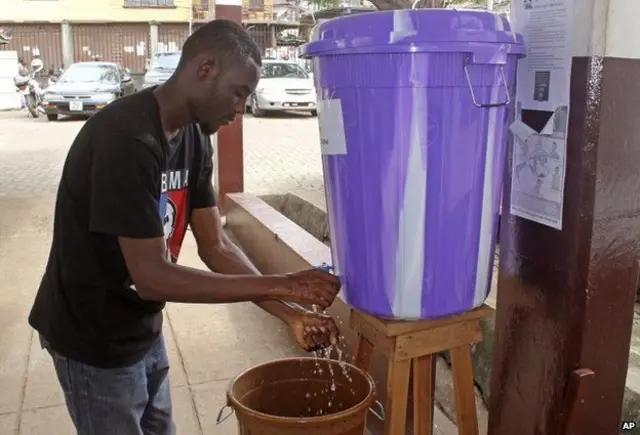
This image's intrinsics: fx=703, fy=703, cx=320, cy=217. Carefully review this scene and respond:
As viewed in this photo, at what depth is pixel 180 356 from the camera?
406cm

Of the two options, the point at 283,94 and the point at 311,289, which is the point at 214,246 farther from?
the point at 283,94

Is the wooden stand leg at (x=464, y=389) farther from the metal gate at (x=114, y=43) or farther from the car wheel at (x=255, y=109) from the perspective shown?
the metal gate at (x=114, y=43)

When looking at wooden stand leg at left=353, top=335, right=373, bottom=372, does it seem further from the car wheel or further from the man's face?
the car wheel

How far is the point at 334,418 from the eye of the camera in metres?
1.83

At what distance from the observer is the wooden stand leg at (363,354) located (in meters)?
2.15

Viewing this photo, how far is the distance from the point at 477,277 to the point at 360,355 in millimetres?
539

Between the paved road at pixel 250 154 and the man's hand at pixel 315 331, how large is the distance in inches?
213

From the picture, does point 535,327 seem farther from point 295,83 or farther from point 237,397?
point 295,83

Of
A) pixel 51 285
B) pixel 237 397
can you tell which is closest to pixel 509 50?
pixel 237 397

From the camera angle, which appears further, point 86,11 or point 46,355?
point 86,11

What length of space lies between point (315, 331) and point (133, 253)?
56cm

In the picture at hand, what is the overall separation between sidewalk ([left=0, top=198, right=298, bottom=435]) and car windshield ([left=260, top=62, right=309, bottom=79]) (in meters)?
12.1

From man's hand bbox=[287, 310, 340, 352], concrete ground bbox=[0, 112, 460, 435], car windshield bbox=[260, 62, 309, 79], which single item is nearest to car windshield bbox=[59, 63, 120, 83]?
car windshield bbox=[260, 62, 309, 79]

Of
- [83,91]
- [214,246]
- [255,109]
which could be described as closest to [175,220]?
[214,246]
